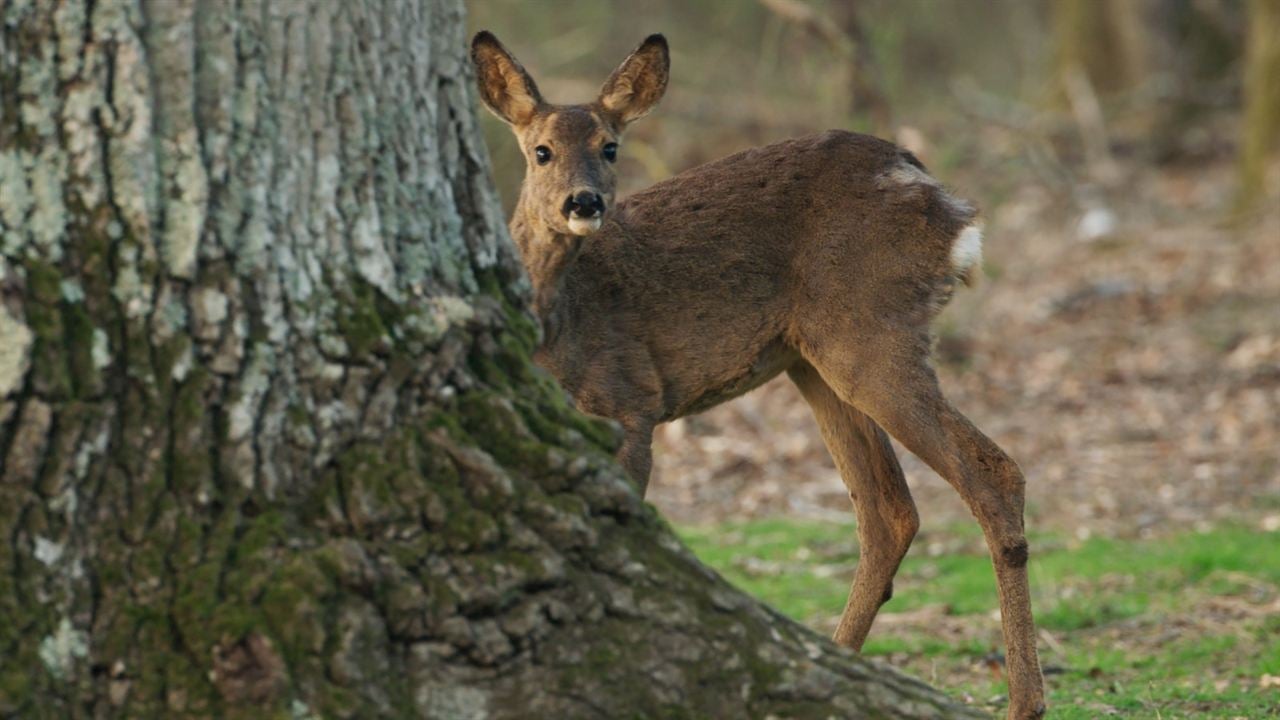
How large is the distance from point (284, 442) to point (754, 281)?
2.90 meters

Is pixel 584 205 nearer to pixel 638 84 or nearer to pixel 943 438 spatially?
pixel 638 84

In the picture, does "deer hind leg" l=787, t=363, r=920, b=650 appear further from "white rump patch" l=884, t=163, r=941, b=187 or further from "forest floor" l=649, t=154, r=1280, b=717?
"white rump patch" l=884, t=163, r=941, b=187

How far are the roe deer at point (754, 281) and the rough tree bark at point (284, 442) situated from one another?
83.3 inches

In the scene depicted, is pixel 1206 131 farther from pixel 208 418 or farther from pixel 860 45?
pixel 208 418

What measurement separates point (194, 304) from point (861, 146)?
3334 millimetres

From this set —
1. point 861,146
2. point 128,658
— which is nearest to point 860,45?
point 861,146

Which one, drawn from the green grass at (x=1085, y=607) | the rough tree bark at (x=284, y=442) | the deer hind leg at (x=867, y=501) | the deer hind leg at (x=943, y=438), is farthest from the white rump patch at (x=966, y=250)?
the rough tree bark at (x=284, y=442)

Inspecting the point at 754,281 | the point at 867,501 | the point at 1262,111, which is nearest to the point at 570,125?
the point at 754,281

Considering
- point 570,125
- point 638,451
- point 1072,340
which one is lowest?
point 638,451

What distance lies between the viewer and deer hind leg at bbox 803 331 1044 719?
5465 millimetres

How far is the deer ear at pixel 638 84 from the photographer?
20.6 ft

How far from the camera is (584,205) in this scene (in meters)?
5.80

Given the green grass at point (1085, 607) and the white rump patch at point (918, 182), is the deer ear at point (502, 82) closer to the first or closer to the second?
the white rump patch at point (918, 182)

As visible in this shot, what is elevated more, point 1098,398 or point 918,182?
point 1098,398
